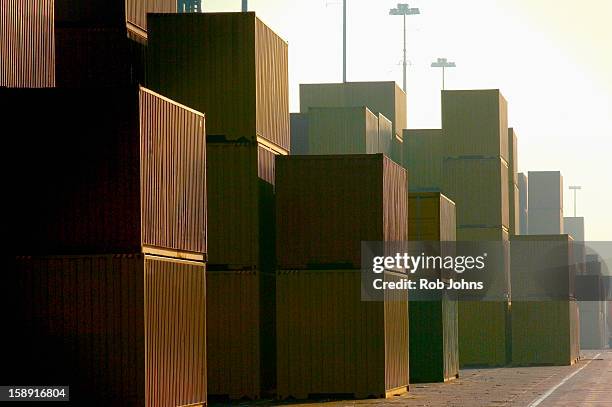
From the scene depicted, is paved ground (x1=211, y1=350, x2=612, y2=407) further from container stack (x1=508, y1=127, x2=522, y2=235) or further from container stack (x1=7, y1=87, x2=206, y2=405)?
container stack (x1=508, y1=127, x2=522, y2=235)

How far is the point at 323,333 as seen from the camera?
116ft

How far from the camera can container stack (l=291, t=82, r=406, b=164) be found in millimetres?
56938

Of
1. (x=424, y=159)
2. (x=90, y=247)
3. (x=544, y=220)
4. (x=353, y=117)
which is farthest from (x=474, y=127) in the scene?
(x=544, y=220)

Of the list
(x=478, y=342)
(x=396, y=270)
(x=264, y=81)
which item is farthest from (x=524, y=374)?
(x=264, y=81)

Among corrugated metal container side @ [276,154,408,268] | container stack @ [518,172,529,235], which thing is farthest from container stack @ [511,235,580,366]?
container stack @ [518,172,529,235]

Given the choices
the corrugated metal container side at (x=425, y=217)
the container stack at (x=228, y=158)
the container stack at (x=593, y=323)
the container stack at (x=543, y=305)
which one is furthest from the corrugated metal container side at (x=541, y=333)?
the container stack at (x=228, y=158)

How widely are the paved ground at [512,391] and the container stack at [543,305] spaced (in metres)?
5.09

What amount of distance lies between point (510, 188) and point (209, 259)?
37487mm

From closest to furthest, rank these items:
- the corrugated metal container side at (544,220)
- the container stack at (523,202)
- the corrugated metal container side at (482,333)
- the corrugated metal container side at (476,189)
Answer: the corrugated metal container side at (482,333), the corrugated metal container side at (476,189), the container stack at (523,202), the corrugated metal container side at (544,220)

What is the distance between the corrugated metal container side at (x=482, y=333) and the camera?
62.4 m

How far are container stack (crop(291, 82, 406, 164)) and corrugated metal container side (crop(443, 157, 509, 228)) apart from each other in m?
2.92

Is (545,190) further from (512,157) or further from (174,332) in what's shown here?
(174,332)

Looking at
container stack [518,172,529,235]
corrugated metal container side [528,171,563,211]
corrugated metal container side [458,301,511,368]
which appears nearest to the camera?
corrugated metal container side [458,301,511,368]

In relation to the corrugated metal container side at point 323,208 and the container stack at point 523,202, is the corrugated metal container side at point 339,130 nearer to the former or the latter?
the corrugated metal container side at point 323,208
